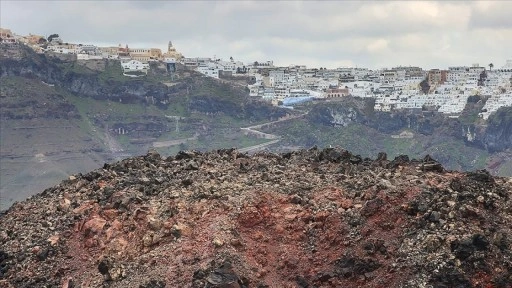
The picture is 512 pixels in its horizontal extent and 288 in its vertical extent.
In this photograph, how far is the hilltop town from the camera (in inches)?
4811

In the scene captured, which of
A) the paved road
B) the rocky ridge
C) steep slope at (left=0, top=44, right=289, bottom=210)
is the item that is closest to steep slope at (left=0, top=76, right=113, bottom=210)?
steep slope at (left=0, top=44, right=289, bottom=210)

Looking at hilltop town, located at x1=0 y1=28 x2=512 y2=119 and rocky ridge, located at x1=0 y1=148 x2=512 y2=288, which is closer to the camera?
rocky ridge, located at x1=0 y1=148 x2=512 y2=288

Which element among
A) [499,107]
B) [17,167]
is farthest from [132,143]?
[499,107]

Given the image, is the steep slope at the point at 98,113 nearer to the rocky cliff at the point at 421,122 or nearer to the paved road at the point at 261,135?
the paved road at the point at 261,135

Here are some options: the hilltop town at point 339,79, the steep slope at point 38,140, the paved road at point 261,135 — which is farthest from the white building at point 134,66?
the paved road at point 261,135

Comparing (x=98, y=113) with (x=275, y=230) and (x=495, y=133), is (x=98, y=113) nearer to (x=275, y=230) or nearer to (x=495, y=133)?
(x=495, y=133)

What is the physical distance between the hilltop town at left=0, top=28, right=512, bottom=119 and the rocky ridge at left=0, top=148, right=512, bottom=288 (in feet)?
333

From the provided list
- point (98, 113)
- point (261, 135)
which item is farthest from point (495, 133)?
point (98, 113)

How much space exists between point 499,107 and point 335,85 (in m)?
36.3

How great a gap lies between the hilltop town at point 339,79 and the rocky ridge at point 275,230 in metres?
102

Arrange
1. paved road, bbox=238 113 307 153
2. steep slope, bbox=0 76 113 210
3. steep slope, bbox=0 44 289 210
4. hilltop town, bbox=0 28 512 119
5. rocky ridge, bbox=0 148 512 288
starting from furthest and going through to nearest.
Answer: hilltop town, bbox=0 28 512 119 < paved road, bbox=238 113 307 153 < steep slope, bbox=0 44 289 210 < steep slope, bbox=0 76 113 210 < rocky ridge, bbox=0 148 512 288

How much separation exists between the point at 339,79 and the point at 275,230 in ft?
436

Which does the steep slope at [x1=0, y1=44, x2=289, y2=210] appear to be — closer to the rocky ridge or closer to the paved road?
the paved road

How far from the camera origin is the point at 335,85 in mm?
141125
